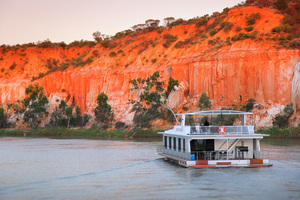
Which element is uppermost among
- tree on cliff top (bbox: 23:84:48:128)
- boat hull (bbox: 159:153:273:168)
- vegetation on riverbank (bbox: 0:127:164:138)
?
tree on cliff top (bbox: 23:84:48:128)

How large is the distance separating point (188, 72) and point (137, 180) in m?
56.4

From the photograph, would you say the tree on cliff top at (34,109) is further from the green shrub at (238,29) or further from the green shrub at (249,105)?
the green shrub at (238,29)

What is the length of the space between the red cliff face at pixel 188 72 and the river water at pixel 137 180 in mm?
36007

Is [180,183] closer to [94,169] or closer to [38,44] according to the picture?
[94,169]

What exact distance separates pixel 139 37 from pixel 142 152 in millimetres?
68821

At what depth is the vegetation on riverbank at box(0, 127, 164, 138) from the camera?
222 ft

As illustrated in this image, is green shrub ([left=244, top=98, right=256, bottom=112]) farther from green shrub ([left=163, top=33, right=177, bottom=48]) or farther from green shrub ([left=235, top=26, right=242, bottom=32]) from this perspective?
green shrub ([left=163, top=33, right=177, bottom=48])

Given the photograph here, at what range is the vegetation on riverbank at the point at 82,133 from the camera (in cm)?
6775

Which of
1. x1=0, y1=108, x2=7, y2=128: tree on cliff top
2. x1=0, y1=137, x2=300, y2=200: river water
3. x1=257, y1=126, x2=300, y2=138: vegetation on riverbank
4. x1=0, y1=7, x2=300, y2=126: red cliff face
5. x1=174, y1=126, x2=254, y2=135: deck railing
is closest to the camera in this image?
x1=0, y1=137, x2=300, y2=200: river water

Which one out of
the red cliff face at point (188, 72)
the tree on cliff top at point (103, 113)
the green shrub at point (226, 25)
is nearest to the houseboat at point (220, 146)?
the red cliff face at point (188, 72)

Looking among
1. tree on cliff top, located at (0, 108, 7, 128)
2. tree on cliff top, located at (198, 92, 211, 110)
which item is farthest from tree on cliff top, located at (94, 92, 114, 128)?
tree on cliff top, located at (0, 108, 7, 128)

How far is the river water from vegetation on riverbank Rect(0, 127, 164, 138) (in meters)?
30.8

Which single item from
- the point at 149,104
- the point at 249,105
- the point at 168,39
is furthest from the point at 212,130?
the point at 168,39

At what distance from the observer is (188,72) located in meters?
80.9
